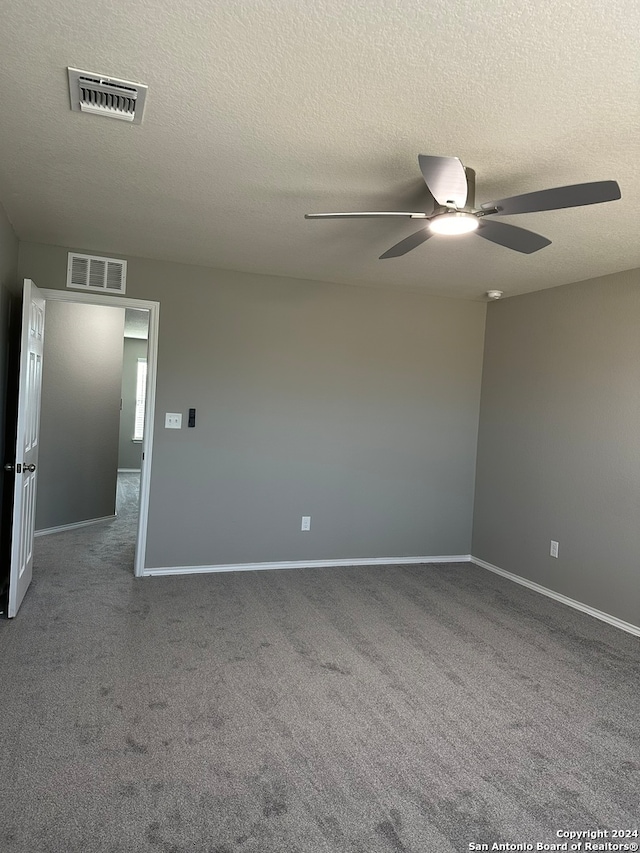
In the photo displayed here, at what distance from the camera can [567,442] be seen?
14.7 ft

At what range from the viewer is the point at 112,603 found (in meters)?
3.89

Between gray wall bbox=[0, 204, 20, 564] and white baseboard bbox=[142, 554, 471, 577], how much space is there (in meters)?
1.19

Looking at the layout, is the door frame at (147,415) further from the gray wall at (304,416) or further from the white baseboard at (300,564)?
the white baseboard at (300,564)

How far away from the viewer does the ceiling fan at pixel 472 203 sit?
6.37 feet

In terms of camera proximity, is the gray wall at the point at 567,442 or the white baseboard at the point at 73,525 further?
the white baseboard at the point at 73,525

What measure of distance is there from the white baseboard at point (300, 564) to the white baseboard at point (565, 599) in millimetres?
331

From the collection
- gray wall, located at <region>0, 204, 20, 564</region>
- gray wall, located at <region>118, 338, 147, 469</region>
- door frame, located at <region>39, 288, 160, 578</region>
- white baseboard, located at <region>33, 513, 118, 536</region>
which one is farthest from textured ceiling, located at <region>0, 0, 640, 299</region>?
gray wall, located at <region>118, 338, 147, 469</region>

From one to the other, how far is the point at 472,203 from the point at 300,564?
3411 mm

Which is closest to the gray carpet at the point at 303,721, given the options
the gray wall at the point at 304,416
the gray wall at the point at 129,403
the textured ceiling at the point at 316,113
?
the gray wall at the point at 304,416

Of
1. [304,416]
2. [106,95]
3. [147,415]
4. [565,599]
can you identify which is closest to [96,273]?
[147,415]

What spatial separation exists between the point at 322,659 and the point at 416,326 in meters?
3.12

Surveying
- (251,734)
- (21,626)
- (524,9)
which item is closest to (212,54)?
(524,9)

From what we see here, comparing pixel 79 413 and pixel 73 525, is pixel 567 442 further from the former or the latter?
pixel 73 525

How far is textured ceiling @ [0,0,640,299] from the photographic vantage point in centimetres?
160
